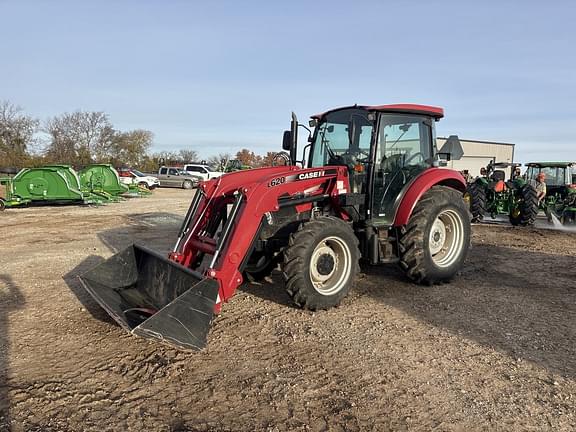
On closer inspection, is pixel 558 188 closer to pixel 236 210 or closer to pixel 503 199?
pixel 503 199

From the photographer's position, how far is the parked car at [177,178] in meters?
30.8

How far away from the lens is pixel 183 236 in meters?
5.21

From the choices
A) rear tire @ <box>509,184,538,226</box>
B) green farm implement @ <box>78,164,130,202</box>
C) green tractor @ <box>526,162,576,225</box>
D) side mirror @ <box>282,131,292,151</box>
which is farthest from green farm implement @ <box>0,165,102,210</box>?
green tractor @ <box>526,162,576,225</box>

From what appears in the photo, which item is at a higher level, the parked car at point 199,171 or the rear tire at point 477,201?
the parked car at point 199,171

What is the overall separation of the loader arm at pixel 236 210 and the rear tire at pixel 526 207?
9.07 meters

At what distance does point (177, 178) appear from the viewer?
103 ft

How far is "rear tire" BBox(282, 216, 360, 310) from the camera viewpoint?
14.7 ft

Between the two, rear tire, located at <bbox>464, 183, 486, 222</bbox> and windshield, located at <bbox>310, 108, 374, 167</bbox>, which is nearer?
windshield, located at <bbox>310, 108, 374, 167</bbox>

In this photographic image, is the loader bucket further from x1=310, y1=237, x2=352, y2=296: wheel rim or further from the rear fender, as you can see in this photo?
the rear fender

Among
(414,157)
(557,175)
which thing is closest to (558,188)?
(557,175)

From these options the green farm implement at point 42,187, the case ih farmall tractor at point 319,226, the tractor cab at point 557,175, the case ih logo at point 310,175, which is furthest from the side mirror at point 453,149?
the green farm implement at point 42,187

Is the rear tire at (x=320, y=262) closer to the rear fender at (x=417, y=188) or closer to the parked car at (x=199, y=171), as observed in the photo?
the rear fender at (x=417, y=188)

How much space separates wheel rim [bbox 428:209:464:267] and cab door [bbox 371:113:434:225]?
765 mm

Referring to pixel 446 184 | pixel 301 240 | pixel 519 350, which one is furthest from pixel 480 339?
pixel 446 184
